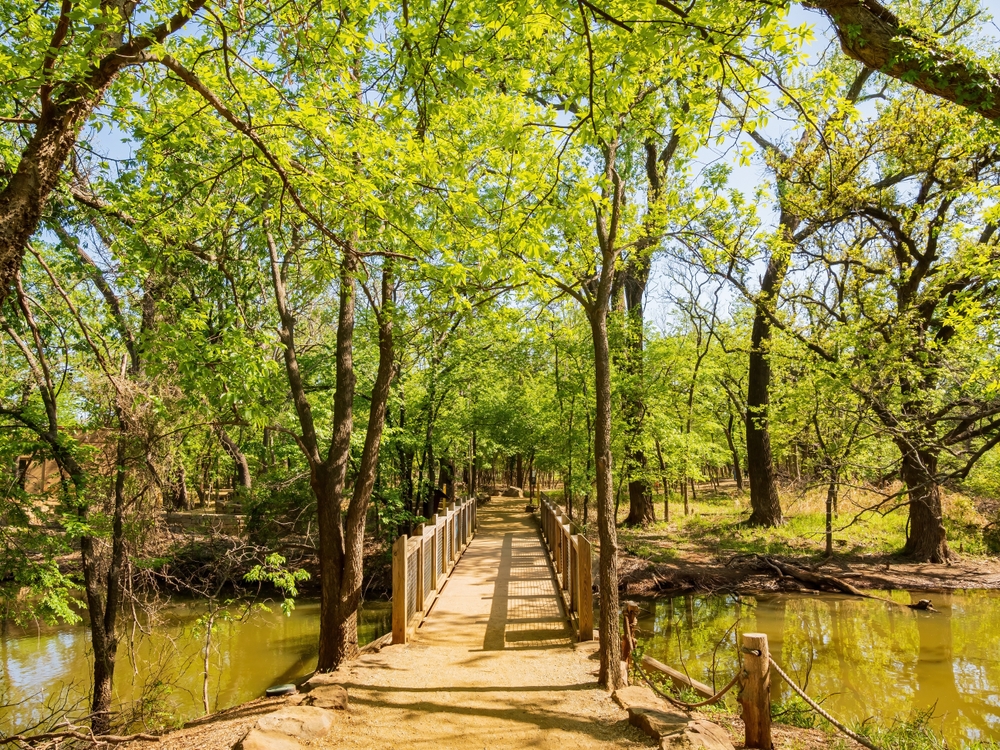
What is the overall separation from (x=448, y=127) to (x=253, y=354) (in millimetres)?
4483

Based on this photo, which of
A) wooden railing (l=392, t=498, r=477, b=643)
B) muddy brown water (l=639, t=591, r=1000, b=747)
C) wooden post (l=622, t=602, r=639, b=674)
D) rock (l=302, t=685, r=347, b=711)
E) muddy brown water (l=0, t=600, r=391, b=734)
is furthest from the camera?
muddy brown water (l=0, t=600, r=391, b=734)

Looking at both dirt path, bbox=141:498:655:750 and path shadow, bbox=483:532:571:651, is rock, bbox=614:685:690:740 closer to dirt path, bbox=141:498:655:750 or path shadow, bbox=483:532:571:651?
dirt path, bbox=141:498:655:750

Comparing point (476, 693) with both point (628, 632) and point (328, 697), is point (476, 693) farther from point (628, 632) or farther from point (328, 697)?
point (628, 632)

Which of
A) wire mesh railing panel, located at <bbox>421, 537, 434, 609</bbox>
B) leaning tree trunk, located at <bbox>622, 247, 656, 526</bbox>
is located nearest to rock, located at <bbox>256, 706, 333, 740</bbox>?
wire mesh railing panel, located at <bbox>421, 537, 434, 609</bbox>

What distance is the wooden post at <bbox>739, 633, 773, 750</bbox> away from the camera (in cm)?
461

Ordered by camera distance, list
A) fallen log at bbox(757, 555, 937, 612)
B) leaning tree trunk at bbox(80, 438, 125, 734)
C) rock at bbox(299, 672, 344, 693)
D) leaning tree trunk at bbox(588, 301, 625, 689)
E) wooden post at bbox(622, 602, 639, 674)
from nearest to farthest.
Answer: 1. leaning tree trunk at bbox(588, 301, 625, 689)
2. rock at bbox(299, 672, 344, 693)
3. wooden post at bbox(622, 602, 639, 674)
4. leaning tree trunk at bbox(80, 438, 125, 734)
5. fallen log at bbox(757, 555, 937, 612)

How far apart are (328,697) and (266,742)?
1202mm

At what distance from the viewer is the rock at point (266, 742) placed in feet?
13.2

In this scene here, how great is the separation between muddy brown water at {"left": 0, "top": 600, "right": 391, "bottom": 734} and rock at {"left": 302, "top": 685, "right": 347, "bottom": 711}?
3292 millimetres

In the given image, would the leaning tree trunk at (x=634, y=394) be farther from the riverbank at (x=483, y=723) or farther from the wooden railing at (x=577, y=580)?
the riverbank at (x=483, y=723)

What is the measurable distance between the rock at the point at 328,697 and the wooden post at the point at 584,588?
3.05m

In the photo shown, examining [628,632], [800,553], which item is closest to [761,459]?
[800,553]

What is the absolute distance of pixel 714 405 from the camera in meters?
29.2

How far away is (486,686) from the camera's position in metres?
6.06
